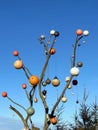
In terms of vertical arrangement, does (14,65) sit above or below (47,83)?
above

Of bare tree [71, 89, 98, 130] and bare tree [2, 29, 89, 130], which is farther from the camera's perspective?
bare tree [71, 89, 98, 130]

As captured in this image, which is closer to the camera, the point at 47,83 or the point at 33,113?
the point at 33,113

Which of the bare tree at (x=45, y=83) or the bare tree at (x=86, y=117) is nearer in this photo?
the bare tree at (x=45, y=83)

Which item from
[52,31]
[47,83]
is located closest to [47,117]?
[47,83]

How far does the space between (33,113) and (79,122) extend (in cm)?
1969

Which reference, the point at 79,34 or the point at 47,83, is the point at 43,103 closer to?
the point at 47,83

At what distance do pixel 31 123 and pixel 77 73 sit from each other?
5.57 ft

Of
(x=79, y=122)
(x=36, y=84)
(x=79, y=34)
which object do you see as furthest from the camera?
(x=79, y=122)

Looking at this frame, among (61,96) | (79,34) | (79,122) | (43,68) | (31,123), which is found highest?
(79,34)

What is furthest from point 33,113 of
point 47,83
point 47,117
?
point 47,83

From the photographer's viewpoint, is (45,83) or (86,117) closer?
(45,83)

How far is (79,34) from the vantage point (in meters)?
9.38

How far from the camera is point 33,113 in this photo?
883cm

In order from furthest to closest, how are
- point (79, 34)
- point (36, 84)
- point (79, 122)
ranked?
point (79, 122) → point (79, 34) → point (36, 84)
